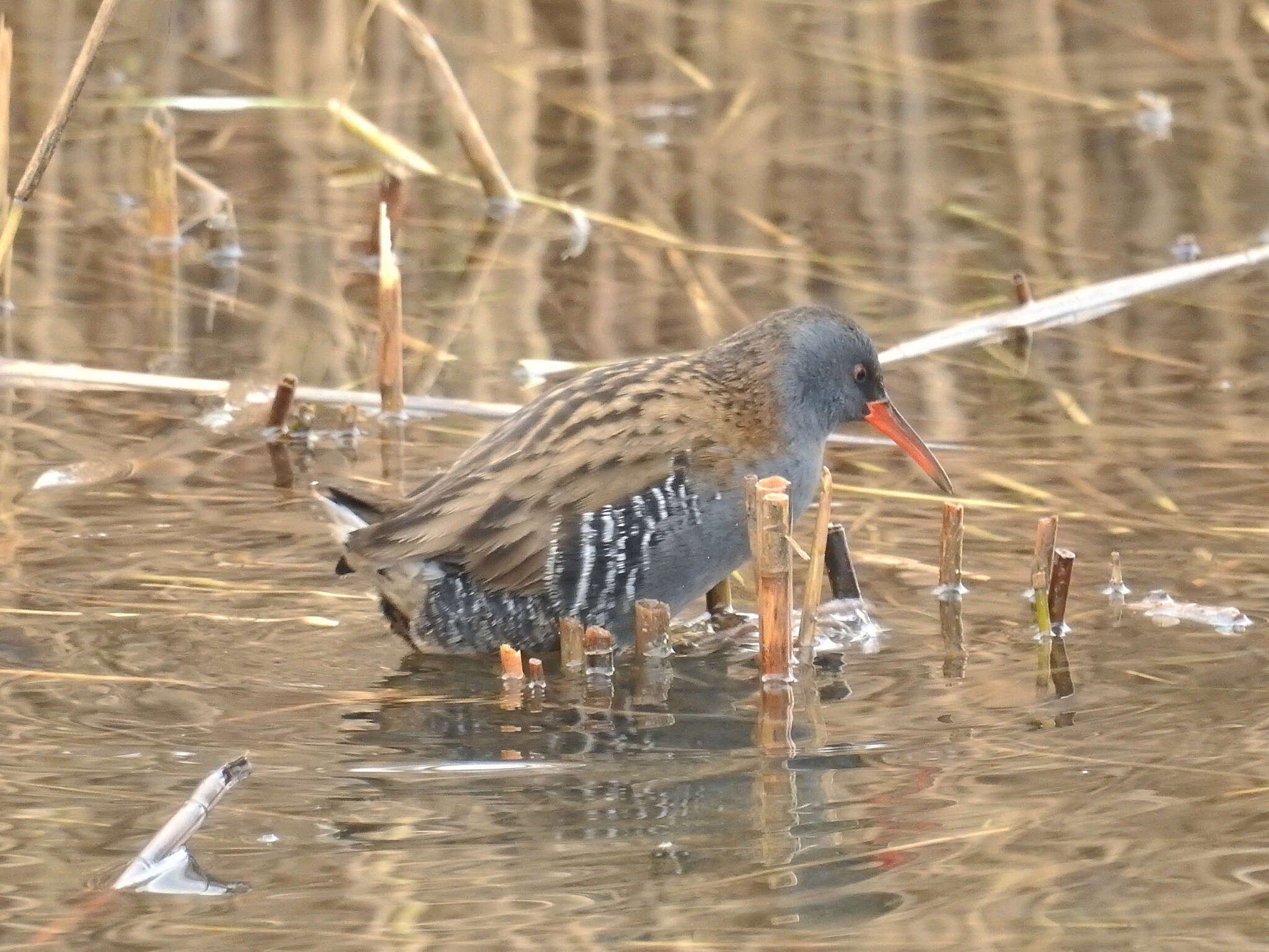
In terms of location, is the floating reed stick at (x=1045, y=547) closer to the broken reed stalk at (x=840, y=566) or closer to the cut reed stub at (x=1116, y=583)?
the cut reed stub at (x=1116, y=583)

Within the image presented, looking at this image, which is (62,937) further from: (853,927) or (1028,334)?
(1028,334)

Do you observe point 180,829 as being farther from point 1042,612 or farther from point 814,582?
point 1042,612

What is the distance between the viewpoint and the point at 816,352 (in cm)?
475

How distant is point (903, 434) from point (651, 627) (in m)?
0.92

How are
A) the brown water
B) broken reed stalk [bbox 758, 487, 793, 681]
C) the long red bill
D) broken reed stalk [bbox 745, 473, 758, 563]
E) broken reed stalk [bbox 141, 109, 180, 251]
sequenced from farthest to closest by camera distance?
broken reed stalk [bbox 141, 109, 180, 251] < the long red bill < broken reed stalk [bbox 745, 473, 758, 563] < broken reed stalk [bbox 758, 487, 793, 681] < the brown water

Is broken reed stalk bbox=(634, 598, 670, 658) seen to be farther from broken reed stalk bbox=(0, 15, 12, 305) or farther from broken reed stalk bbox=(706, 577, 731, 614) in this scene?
broken reed stalk bbox=(0, 15, 12, 305)

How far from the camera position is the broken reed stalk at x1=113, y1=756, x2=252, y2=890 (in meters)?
3.19

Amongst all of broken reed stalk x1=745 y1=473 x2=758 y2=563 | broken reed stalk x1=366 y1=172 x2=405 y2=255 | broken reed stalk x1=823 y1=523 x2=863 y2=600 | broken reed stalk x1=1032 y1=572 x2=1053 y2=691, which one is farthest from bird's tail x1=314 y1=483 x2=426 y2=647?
broken reed stalk x1=366 y1=172 x2=405 y2=255

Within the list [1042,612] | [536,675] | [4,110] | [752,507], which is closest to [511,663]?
[536,675]

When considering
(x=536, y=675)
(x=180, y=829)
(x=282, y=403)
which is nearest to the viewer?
(x=180, y=829)

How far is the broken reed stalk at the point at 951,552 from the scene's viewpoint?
4465 millimetres

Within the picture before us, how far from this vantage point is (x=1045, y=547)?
4402mm

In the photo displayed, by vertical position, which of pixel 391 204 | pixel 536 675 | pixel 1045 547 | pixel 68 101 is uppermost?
pixel 68 101

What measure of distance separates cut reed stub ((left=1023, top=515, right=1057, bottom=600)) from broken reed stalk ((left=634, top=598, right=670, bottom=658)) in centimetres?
73
